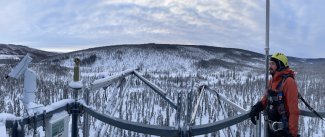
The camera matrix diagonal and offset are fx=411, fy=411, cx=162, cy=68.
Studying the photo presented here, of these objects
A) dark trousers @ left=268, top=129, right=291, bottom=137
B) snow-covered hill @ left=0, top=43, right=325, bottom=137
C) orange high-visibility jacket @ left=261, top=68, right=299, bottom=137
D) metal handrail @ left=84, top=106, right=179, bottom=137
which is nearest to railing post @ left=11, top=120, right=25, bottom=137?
metal handrail @ left=84, top=106, right=179, bottom=137

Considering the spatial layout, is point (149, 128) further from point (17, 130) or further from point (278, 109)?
point (278, 109)

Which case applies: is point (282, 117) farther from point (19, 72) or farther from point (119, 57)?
point (119, 57)

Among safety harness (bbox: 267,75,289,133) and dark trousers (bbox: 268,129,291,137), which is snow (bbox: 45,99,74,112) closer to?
safety harness (bbox: 267,75,289,133)

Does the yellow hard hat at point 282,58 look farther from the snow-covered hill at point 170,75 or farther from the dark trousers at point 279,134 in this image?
the snow-covered hill at point 170,75

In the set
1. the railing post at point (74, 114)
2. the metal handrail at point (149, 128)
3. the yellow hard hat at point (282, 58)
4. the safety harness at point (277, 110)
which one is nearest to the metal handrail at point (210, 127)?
the metal handrail at point (149, 128)

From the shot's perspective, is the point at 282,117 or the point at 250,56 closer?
the point at 282,117

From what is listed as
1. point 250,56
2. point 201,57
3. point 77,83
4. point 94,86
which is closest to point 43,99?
point 94,86

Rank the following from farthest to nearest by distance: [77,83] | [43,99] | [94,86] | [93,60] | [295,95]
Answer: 1. [93,60]
2. [43,99]
3. [94,86]
4. [295,95]
5. [77,83]
